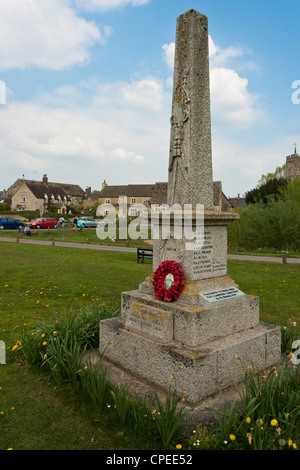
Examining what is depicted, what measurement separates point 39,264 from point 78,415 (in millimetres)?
10766

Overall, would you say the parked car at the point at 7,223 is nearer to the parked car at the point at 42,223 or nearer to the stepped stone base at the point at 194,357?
the parked car at the point at 42,223

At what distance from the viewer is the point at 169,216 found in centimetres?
497

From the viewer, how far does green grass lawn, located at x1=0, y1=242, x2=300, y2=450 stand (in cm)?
351

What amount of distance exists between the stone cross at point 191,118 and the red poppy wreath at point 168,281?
1.03 m

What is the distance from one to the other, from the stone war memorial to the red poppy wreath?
1 centimetres

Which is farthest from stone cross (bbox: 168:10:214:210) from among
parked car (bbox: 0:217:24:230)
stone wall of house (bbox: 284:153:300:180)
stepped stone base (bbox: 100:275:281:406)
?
stone wall of house (bbox: 284:153:300:180)

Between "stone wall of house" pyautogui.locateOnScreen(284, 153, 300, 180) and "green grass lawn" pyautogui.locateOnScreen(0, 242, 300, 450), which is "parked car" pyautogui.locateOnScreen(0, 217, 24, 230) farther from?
"stone wall of house" pyautogui.locateOnScreen(284, 153, 300, 180)

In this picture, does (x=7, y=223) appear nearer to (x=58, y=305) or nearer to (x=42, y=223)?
(x=42, y=223)

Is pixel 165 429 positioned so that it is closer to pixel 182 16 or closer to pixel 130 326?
pixel 130 326

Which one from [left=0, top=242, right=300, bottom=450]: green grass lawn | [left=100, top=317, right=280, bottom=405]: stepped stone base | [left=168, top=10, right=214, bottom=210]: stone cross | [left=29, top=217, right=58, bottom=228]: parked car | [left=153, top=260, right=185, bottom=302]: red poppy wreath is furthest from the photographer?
[left=29, top=217, right=58, bottom=228]: parked car

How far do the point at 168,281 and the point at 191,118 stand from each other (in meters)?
2.55

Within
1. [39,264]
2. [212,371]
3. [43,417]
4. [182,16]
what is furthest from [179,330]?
[39,264]

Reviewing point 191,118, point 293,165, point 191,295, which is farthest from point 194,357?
point 293,165

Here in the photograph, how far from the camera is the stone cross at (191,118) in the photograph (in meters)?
5.07
